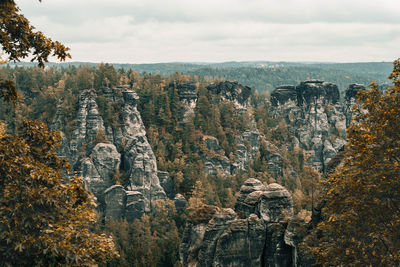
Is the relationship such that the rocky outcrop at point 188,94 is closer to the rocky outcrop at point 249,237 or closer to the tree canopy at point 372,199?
the rocky outcrop at point 249,237

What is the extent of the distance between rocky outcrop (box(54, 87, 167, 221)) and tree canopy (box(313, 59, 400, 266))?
8068 cm

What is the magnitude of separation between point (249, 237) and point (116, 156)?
67.2 m

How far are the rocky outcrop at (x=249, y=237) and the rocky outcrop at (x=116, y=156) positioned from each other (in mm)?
50683

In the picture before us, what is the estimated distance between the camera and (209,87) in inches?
5733

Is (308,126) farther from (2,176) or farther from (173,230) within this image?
(2,176)

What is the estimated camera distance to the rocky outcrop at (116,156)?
96.8m

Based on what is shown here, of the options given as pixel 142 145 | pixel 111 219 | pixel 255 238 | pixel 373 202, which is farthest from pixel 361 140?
pixel 142 145

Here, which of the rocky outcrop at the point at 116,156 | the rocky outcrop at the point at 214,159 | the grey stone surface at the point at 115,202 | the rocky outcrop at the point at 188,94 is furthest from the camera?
the rocky outcrop at the point at 188,94

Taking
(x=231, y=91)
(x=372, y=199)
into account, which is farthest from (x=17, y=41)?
(x=231, y=91)

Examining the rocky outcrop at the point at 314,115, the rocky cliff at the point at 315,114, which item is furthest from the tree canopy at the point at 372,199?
the rocky cliff at the point at 315,114

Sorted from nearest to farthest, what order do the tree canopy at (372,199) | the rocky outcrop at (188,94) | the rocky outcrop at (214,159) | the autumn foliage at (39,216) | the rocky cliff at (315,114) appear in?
the autumn foliage at (39,216), the tree canopy at (372,199), the rocky outcrop at (214,159), the rocky outcrop at (188,94), the rocky cliff at (315,114)

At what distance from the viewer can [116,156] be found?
335 ft

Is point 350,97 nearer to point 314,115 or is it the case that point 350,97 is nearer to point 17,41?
point 314,115

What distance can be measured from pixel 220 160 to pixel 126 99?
34446 mm
